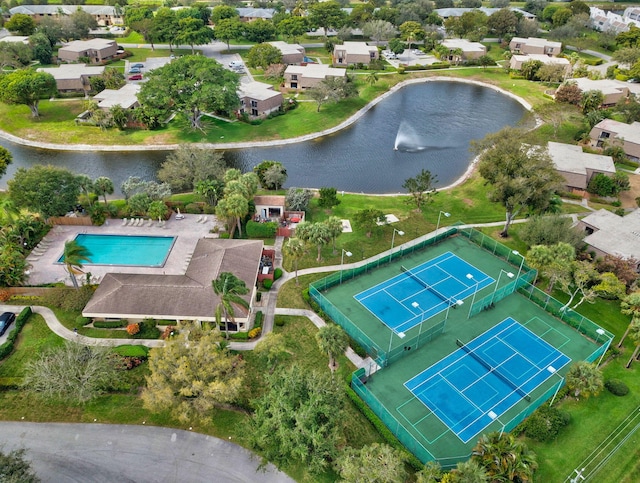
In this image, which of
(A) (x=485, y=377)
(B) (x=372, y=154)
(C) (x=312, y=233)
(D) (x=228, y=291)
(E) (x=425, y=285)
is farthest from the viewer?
(B) (x=372, y=154)

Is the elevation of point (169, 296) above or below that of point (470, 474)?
below

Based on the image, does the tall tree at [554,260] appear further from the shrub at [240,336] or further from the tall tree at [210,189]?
the tall tree at [210,189]

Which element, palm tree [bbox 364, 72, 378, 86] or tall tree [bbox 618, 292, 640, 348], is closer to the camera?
tall tree [bbox 618, 292, 640, 348]

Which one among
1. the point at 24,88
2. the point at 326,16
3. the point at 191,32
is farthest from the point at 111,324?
the point at 326,16

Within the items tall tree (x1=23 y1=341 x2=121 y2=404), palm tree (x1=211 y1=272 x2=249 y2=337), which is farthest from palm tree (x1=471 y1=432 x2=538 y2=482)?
tall tree (x1=23 y1=341 x2=121 y2=404)

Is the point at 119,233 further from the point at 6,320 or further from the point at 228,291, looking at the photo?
the point at 228,291

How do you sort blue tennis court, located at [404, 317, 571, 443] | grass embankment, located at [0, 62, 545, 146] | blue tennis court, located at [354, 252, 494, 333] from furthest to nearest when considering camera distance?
1. grass embankment, located at [0, 62, 545, 146]
2. blue tennis court, located at [354, 252, 494, 333]
3. blue tennis court, located at [404, 317, 571, 443]

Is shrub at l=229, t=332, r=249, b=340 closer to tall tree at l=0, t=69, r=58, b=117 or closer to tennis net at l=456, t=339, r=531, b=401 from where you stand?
tennis net at l=456, t=339, r=531, b=401

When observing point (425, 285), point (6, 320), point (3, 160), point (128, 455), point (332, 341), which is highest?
point (3, 160)
